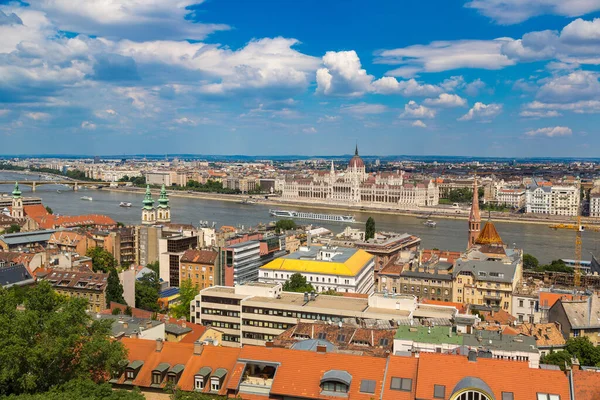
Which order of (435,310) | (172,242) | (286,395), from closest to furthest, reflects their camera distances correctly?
(286,395), (435,310), (172,242)

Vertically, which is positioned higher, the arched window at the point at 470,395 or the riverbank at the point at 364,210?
the arched window at the point at 470,395

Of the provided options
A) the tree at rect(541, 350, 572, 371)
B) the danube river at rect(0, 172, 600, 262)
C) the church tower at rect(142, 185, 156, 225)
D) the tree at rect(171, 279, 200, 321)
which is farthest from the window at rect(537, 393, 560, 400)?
Answer: the danube river at rect(0, 172, 600, 262)

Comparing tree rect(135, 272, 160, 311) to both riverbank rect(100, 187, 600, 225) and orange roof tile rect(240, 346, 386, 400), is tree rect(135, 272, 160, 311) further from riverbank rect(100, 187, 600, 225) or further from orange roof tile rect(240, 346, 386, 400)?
riverbank rect(100, 187, 600, 225)

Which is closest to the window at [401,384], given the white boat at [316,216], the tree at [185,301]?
the tree at [185,301]

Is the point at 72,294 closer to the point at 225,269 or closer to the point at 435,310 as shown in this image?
the point at 225,269

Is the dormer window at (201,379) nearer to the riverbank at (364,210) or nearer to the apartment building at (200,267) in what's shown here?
the apartment building at (200,267)

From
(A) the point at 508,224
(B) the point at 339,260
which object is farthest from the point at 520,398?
(A) the point at 508,224
